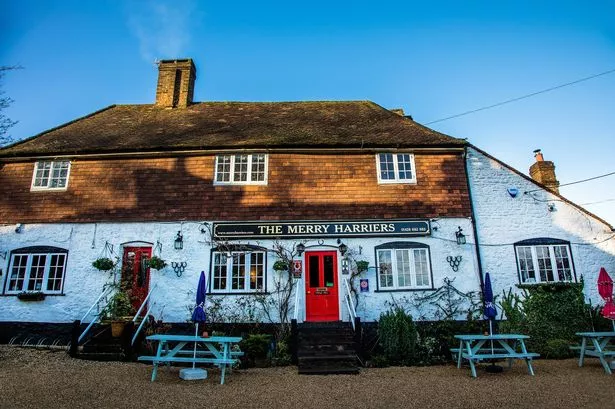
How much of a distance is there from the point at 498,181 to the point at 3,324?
16254mm

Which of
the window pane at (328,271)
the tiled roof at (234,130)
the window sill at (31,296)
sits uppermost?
the tiled roof at (234,130)

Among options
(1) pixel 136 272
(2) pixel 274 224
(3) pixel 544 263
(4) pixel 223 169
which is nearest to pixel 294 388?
(2) pixel 274 224

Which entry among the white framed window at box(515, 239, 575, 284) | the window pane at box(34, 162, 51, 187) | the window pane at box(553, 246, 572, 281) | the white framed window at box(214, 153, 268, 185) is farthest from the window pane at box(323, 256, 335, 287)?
the window pane at box(34, 162, 51, 187)

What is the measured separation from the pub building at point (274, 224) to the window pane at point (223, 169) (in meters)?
0.04

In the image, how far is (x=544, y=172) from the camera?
14.8 m

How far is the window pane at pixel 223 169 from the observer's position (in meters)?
13.0

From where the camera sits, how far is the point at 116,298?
11.0 metres

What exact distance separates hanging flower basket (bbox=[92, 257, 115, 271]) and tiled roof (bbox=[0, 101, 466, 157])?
12.5ft

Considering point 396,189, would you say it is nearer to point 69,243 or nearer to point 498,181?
point 498,181

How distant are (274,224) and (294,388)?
570 cm

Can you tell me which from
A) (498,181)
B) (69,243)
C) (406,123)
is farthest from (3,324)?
(498,181)

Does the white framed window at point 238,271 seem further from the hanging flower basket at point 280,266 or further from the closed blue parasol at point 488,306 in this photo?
the closed blue parasol at point 488,306

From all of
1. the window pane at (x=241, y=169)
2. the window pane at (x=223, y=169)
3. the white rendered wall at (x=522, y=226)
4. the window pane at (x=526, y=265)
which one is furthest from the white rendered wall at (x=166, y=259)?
the window pane at (x=241, y=169)

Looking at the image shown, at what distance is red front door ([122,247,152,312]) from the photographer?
1191cm
